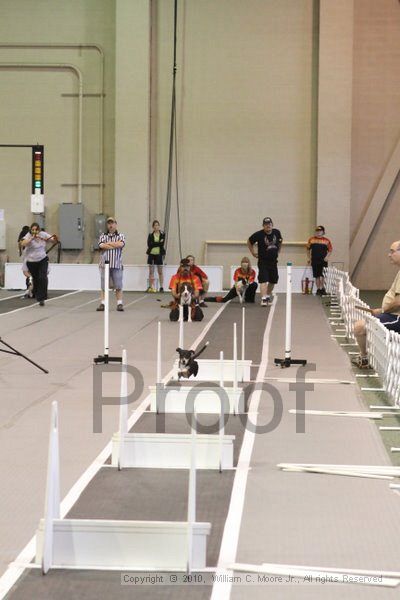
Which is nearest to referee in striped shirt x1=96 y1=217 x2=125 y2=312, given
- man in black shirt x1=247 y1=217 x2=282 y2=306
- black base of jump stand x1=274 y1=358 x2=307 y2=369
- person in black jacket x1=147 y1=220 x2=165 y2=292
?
man in black shirt x1=247 y1=217 x2=282 y2=306

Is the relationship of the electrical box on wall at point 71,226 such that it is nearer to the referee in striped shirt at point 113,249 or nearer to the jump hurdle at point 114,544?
the referee in striped shirt at point 113,249

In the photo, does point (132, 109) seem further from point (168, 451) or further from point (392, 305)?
point (168, 451)

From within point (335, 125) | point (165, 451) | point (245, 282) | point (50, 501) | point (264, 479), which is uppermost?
point (335, 125)

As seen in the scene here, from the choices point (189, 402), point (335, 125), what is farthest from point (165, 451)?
point (335, 125)

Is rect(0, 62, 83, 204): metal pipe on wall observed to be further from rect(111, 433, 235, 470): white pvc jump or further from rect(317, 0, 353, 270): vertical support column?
rect(111, 433, 235, 470): white pvc jump

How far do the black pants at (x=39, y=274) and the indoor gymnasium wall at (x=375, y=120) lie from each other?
34.2 ft

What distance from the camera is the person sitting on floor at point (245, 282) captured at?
71.8ft

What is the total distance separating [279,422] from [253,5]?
68.5 ft

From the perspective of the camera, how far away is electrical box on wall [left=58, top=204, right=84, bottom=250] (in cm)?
2794

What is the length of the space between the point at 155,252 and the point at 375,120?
7.25 metres

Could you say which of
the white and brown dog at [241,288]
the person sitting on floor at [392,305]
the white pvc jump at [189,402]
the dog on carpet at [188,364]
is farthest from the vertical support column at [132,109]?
the white pvc jump at [189,402]

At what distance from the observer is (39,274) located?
21.0 m

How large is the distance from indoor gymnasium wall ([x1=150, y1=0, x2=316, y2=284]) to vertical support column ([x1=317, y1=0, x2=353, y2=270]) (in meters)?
0.57

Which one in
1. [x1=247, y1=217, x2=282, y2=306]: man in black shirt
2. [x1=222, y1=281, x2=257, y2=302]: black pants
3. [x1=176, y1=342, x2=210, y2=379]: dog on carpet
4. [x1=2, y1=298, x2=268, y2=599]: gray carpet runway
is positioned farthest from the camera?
[x1=222, y1=281, x2=257, y2=302]: black pants
